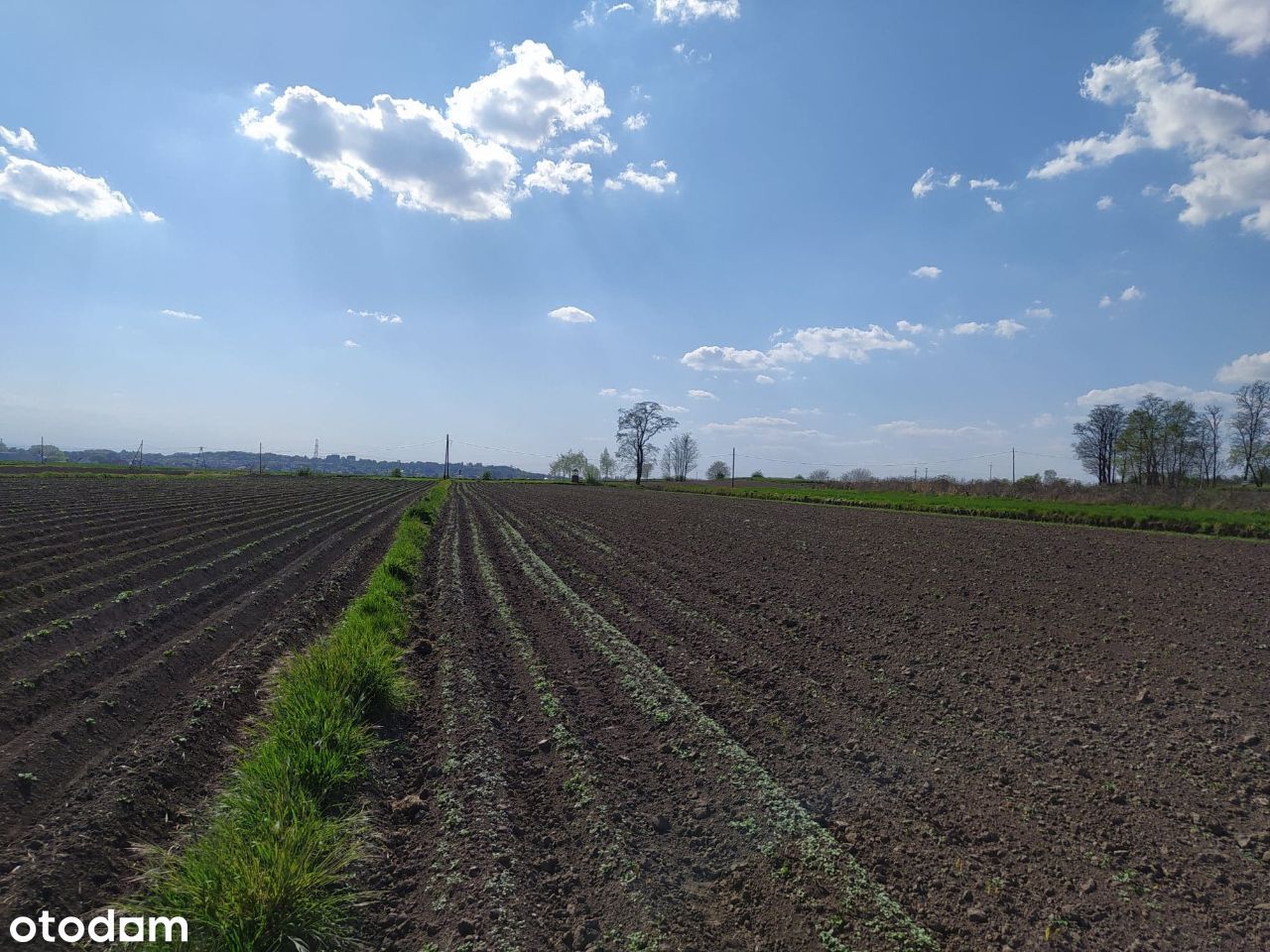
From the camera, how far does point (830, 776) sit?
16.4 feet

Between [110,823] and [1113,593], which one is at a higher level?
[1113,593]

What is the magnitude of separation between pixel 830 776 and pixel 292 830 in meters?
3.98

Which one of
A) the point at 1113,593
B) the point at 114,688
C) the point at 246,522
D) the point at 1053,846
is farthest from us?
the point at 246,522

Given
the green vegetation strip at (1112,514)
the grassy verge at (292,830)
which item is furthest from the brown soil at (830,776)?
the green vegetation strip at (1112,514)

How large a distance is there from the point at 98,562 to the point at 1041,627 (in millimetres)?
19346

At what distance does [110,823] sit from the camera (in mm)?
4398

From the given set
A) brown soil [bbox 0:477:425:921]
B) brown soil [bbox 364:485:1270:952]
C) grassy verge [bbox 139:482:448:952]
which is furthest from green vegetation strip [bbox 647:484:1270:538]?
grassy verge [bbox 139:482:448:952]

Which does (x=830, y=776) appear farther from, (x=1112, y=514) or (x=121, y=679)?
(x=1112, y=514)

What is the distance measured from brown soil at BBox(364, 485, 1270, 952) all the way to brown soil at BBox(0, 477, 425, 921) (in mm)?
1761

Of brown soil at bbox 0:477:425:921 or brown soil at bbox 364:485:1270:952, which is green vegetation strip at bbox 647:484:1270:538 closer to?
brown soil at bbox 364:485:1270:952

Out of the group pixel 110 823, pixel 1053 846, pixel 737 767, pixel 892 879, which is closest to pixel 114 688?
pixel 110 823

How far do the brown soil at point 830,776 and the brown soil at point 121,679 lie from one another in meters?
1.76

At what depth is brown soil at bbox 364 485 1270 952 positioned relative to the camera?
11.5 ft

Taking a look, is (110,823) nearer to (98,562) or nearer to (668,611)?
(668,611)
